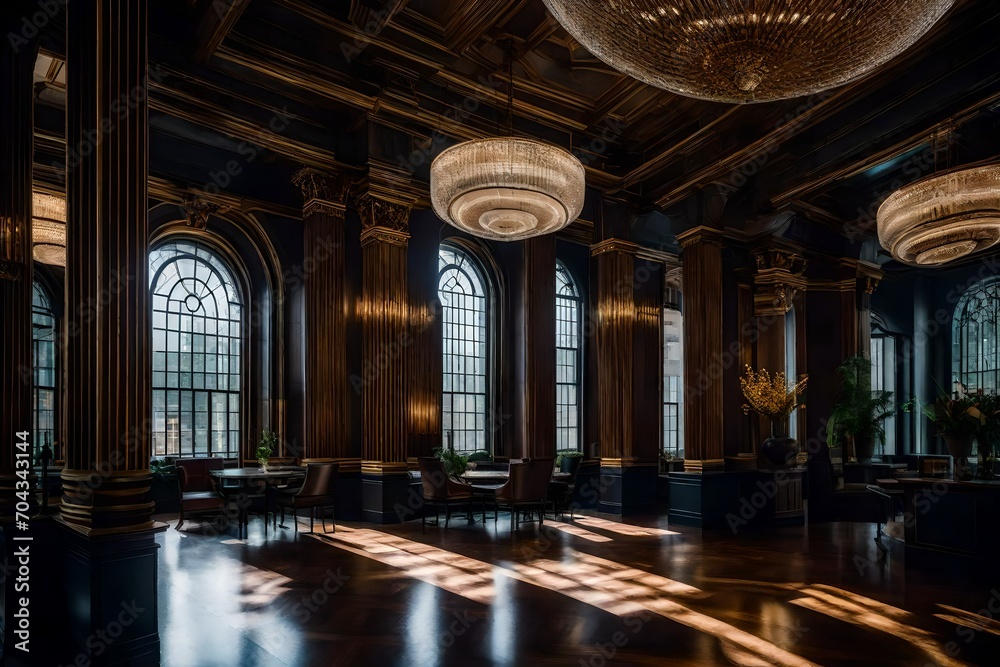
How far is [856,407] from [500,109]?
7180mm

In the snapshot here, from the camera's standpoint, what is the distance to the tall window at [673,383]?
13742 millimetres

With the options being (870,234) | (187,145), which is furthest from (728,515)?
(187,145)

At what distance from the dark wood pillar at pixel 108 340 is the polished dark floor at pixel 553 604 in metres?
0.56

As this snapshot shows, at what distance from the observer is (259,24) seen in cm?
725

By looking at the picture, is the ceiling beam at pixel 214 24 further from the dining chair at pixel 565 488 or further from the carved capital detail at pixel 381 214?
the dining chair at pixel 565 488

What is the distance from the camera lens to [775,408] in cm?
956

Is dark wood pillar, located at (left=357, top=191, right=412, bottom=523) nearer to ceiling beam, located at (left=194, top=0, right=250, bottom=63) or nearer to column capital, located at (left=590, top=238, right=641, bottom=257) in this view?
ceiling beam, located at (left=194, top=0, right=250, bottom=63)

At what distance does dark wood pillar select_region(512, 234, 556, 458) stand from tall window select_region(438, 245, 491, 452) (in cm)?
132

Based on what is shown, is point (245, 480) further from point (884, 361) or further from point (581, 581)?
point (884, 361)

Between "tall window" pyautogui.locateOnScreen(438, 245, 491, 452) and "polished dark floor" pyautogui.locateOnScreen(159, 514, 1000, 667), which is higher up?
"tall window" pyautogui.locateOnScreen(438, 245, 491, 452)

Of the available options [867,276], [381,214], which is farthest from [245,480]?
[867,276]

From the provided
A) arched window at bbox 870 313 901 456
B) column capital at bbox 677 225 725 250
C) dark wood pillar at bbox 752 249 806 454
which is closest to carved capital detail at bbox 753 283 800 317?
dark wood pillar at bbox 752 249 806 454

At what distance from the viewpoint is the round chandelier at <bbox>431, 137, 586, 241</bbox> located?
250 inches

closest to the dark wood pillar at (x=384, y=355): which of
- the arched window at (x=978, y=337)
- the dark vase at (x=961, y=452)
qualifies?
the dark vase at (x=961, y=452)
